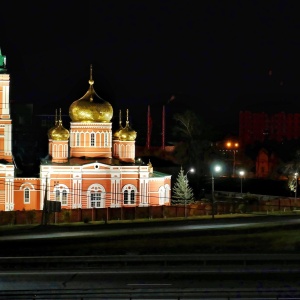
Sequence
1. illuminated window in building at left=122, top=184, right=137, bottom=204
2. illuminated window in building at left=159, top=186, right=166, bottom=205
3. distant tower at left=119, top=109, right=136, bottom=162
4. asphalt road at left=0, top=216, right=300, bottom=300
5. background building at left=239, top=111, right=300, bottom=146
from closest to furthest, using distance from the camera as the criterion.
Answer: asphalt road at left=0, top=216, right=300, bottom=300 → illuminated window in building at left=122, top=184, right=137, bottom=204 → illuminated window in building at left=159, top=186, right=166, bottom=205 → distant tower at left=119, top=109, right=136, bottom=162 → background building at left=239, top=111, right=300, bottom=146

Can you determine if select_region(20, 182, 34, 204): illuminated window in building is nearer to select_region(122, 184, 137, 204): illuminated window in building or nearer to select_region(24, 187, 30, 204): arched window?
select_region(24, 187, 30, 204): arched window

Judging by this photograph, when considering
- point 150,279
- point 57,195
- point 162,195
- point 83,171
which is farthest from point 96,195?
point 150,279

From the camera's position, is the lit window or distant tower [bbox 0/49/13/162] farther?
the lit window

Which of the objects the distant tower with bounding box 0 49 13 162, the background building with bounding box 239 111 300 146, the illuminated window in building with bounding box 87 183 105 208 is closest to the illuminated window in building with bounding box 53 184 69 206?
the illuminated window in building with bounding box 87 183 105 208

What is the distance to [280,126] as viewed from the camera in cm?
10644

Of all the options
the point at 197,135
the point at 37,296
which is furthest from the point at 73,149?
the point at 37,296

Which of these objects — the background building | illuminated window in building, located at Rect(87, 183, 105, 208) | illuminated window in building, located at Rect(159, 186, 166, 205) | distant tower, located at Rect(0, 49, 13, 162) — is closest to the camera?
distant tower, located at Rect(0, 49, 13, 162)

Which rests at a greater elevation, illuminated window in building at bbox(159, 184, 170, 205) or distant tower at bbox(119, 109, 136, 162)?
distant tower at bbox(119, 109, 136, 162)

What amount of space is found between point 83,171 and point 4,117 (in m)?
5.63

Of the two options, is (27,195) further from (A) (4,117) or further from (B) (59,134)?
(A) (4,117)

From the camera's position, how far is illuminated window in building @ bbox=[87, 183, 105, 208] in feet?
161

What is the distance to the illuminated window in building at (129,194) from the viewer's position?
49969 millimetres

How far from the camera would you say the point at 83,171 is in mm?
Answer: 49188

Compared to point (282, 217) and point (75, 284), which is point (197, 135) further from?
point (75, 284)
